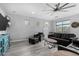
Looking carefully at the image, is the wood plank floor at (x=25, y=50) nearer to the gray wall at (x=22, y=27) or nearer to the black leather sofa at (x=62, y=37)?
the gray wall at (x=22, y=27)

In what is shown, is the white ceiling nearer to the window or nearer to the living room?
the living room

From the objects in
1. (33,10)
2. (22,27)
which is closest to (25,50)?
(22,27)

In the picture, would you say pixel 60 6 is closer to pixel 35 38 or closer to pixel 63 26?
pixel 63 26

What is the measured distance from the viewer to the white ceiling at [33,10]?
1576 millimetres

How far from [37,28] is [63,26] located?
61 centimetres

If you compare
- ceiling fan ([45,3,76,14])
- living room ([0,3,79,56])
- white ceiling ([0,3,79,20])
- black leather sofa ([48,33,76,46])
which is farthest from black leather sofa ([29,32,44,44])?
ceiling fan ([45,3,76,14])

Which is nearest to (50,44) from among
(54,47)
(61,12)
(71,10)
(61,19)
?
(54,47)

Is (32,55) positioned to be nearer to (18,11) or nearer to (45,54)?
(45,54)

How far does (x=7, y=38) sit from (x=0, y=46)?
8.6 inches

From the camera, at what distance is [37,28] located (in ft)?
5.76

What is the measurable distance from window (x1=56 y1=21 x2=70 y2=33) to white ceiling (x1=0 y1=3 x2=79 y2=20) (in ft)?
0.54

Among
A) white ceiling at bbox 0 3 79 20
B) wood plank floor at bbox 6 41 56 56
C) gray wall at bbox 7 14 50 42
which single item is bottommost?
wood plank floor at bbox 6 41 56 56

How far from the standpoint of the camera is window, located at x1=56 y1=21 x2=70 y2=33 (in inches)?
67.1

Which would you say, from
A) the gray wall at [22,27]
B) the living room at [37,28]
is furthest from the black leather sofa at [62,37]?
the gray wall at [22,27]
